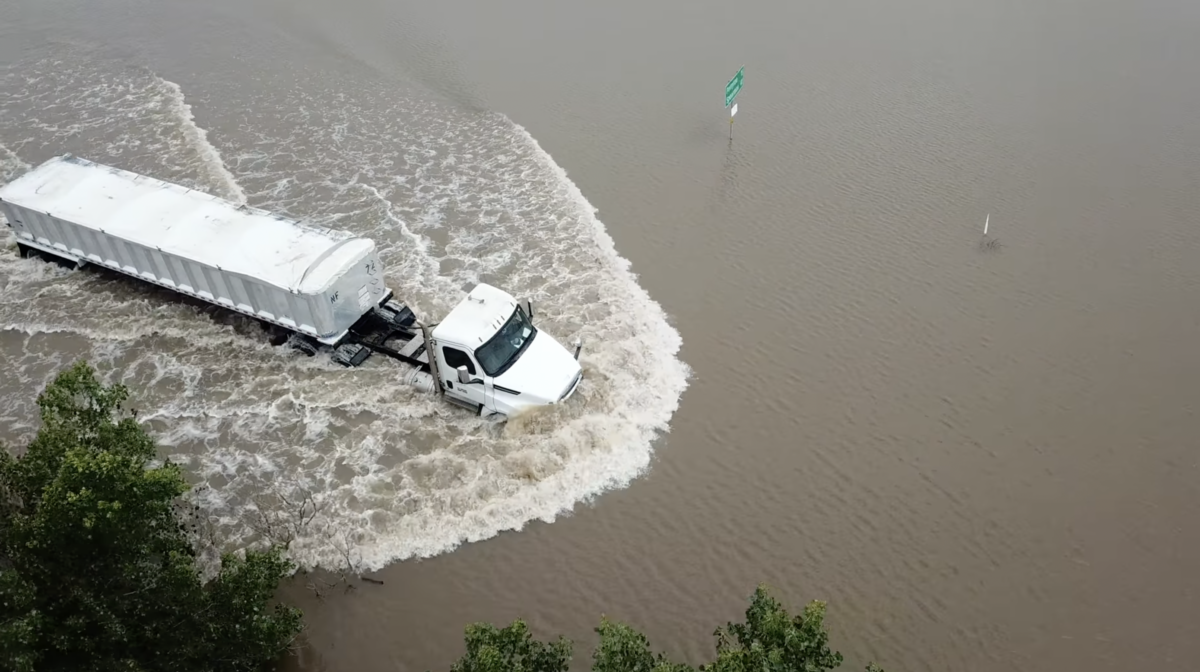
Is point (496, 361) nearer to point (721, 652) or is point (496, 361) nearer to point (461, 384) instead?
point (461, 384)

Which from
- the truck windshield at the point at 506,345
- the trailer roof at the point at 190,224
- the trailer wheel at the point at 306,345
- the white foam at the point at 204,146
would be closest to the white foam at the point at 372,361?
the white foam at the point at 204,146

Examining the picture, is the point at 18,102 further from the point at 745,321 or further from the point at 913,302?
the point at 913,302

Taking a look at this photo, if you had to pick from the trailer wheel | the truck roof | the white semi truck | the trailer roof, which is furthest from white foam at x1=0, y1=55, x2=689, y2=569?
the trailer roof

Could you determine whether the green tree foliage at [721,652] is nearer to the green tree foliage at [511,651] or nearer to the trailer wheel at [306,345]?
the green tree foliage at [511,651]

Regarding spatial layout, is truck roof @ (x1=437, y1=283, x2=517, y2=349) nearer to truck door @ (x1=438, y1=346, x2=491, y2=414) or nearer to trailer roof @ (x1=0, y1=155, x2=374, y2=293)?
truck door @ (x1=438, y1=346, x2=491, y2=414)

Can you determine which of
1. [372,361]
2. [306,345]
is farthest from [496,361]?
[306,345]

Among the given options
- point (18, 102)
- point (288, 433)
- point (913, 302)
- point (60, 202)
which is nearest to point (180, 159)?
point (60, 202)
